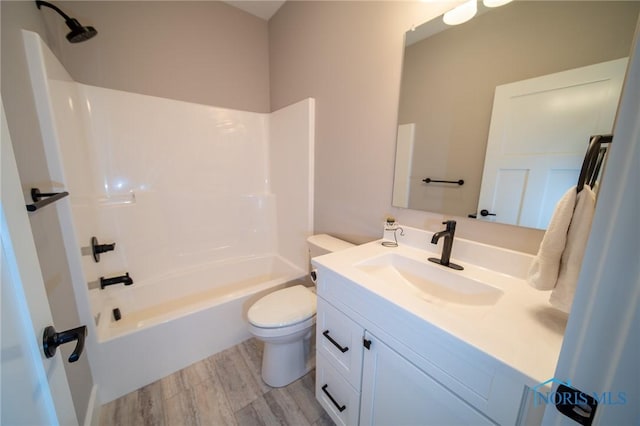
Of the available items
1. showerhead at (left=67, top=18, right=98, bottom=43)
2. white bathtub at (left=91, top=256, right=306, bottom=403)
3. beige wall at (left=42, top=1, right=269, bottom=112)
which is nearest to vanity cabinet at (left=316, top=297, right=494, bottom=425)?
white bathtub at (left=91, top=256, right=306, bottom=403)

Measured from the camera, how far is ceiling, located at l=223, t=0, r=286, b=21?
190 centimetres

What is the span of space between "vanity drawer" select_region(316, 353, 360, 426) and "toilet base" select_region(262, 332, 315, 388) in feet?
0.84

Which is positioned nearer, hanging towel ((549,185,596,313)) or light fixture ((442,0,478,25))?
hanging towel ((549,185,596,313))

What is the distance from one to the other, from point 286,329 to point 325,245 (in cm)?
56

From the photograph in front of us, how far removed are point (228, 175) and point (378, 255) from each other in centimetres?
163

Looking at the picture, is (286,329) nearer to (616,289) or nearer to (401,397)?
(401,397)

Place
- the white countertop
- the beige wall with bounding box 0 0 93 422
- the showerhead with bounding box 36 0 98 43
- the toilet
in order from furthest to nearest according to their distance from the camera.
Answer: the toilet
the showerhead with bounding box 36 0 98 43
the beige wall with bounding box 0 0 93 422
the white countertop

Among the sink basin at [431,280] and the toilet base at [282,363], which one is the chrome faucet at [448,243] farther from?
the toilet base at [282,363]

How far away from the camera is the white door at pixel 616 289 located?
0.30 metres

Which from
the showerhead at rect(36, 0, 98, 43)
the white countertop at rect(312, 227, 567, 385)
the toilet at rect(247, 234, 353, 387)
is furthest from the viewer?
the toilet at rect(247, 234, 353, 387)

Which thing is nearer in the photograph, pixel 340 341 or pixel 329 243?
pixel 340 341

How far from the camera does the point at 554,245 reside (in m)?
0.62

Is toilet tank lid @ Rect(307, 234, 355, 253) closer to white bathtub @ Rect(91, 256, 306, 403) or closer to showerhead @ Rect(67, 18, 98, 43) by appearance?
white bathtub @ Rect(91, 256, 306, 403)

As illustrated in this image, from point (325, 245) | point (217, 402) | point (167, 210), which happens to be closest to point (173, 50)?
point (167, 210)
